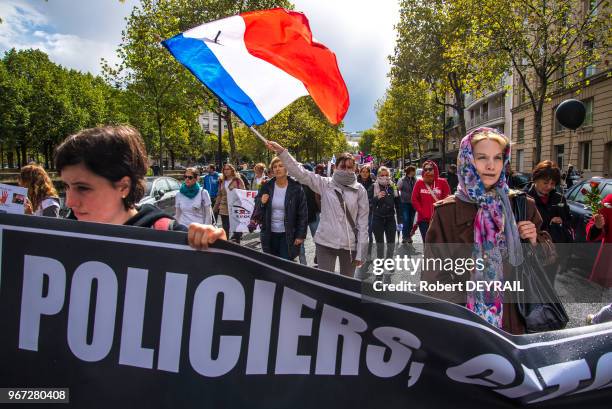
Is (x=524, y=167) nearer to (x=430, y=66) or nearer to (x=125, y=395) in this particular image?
(x=430, y=66)

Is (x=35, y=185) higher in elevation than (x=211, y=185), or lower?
lower

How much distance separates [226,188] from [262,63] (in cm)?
599

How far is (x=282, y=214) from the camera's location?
6.06 meters

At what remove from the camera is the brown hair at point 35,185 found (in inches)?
188

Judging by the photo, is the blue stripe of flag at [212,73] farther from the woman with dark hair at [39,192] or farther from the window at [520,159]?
the window at [520,159]

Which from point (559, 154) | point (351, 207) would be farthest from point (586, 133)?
point (351, 207)

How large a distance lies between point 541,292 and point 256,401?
63.5 inches

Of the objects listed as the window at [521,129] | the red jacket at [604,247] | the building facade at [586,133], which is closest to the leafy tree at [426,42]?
the building facade at [586,133]

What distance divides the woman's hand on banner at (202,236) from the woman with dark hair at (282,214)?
13.5 ft

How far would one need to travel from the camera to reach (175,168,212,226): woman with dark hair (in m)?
7.45

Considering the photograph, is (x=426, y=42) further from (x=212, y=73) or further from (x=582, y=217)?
(x=212, y=73)

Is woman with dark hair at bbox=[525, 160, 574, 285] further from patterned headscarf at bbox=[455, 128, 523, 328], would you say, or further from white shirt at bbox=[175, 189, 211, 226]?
white shirt at bbox=[175, 189, 211, 226]

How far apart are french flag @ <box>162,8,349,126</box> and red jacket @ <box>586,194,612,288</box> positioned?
10.8 ft

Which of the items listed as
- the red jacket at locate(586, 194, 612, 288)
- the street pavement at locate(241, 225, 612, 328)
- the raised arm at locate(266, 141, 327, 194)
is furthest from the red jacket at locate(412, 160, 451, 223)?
the raised arm at locate(266, 141, 327, 194)
